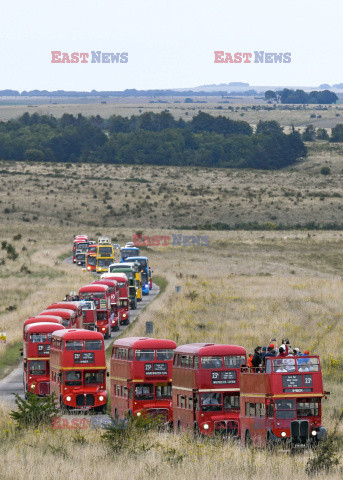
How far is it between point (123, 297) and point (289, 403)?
34.2 meters

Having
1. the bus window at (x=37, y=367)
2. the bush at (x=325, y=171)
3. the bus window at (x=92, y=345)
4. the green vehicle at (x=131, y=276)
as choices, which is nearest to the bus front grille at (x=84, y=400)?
the bus window at (x=92, y=345)

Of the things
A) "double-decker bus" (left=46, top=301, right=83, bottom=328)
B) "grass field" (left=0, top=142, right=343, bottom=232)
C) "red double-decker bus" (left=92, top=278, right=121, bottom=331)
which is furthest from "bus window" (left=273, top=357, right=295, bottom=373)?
"grass field" (left=0, top=142, right=343, bottom=232)

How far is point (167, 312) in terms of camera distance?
179ft

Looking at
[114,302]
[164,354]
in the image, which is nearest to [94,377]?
[164,354]

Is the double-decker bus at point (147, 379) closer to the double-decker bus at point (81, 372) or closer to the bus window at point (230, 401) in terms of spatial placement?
the double-decker bus at point (81, 372)

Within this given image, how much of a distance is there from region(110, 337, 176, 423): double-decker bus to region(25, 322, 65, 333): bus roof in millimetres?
6457

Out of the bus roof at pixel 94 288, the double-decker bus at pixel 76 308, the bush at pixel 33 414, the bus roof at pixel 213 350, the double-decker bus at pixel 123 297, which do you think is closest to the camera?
the bush at pixel 33 414

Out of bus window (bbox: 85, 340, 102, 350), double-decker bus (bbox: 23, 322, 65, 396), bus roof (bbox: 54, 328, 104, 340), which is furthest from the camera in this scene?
double-decker bus (bbox: 23, 322, 65, 396)

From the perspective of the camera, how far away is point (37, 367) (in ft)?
110

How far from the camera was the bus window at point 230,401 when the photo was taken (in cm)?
2477

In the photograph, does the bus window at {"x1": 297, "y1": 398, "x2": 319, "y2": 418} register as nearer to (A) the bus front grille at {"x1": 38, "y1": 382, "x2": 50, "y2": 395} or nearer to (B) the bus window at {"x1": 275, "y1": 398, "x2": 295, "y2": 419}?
(B) the bus window at {"x1": 275, "y1": 398, "x2": 295, "y2": 419}

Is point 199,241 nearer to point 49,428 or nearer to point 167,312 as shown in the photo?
point 167,312

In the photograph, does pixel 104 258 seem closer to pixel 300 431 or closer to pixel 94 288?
pixel 94 288

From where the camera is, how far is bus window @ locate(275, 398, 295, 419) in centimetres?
2131
